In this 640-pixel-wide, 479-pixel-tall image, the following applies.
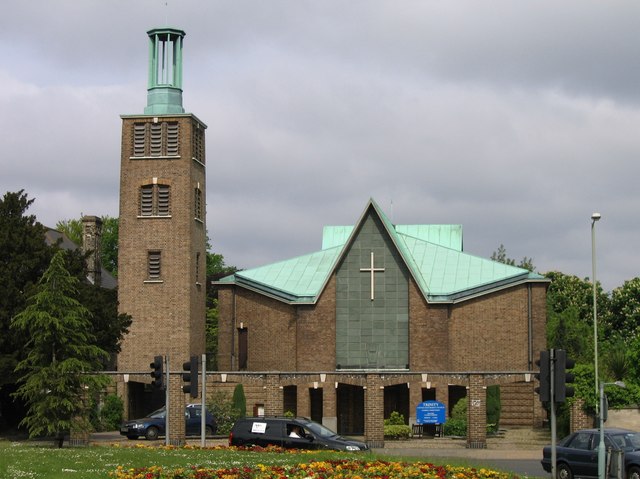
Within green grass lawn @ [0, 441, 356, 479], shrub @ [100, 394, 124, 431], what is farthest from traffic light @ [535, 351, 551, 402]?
shrub @ [100, 394, 124, 431]

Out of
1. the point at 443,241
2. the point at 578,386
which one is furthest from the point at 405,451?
the point at 443,241

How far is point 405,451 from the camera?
133 feet

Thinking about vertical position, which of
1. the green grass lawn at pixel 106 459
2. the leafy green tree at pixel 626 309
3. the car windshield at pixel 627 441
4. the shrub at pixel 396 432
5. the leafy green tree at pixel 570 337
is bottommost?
the shrub at pixel 396 432

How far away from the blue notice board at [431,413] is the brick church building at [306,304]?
379 centimetres

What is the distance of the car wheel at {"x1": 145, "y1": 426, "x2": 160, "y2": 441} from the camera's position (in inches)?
1781

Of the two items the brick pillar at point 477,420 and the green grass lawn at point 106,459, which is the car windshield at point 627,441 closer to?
the green grass lawn at point 106,459

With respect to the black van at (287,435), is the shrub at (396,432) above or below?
below

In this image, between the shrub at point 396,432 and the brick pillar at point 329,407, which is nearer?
the shrub at point 396,432

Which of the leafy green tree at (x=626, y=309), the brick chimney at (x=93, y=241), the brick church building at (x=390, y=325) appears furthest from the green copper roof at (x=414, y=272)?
the leafy green tree at (x=626, y=309)

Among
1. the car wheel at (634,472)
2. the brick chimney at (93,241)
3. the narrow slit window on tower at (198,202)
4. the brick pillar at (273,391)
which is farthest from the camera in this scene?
the brick chimney at (93,241)

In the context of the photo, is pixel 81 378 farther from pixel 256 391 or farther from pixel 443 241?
pixel 443 241

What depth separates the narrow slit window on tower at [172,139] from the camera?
58.2 meters

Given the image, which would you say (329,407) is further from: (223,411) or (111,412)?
(111,412)

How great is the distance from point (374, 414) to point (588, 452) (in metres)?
15.8
